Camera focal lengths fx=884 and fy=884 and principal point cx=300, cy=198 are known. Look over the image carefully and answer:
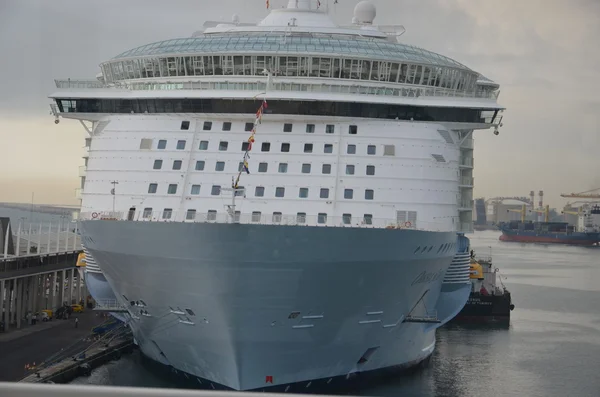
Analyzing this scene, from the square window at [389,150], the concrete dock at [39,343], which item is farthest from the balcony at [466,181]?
the concrete dock at [39,343]

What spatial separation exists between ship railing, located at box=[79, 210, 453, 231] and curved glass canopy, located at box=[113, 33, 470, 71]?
3360mm

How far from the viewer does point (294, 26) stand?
1773 centimetres

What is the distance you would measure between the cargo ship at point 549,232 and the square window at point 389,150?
229ft

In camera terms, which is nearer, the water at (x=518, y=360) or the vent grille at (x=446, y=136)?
the vent grille at (x=446, y=136)

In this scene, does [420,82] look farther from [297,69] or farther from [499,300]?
[499,300]

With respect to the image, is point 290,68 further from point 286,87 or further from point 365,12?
point 365,12

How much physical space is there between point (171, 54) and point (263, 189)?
3653mm

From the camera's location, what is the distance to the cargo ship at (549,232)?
278ft

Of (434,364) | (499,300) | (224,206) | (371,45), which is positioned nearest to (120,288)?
(224,206)

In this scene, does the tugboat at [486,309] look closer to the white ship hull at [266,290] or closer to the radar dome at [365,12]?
the radar dome at [365,12]

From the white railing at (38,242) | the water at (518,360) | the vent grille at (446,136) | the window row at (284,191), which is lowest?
the water at (518,360)

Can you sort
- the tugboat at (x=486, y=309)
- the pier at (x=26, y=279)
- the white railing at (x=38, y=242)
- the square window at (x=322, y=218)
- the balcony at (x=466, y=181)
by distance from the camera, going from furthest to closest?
the tugboat at (x=486, y=309), the white railing at (x=38, y=242), the pier at (x=26, y=279), the balcony at (x=466, y=181), the square window at (x=322, y=218)

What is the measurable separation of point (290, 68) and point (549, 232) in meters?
80.6

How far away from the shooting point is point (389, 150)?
47.3 feet
